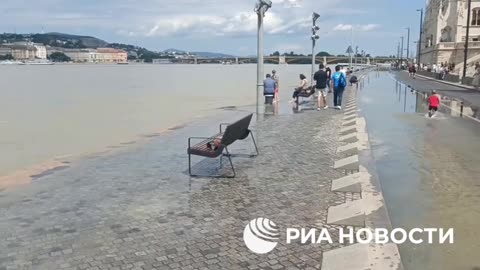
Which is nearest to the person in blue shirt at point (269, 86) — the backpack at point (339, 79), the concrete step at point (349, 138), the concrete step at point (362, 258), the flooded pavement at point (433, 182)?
the backpack at point (339, 79)

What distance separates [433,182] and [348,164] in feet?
4.57

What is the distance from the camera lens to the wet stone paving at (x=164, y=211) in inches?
196

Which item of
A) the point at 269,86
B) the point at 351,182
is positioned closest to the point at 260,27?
the point at 269,86

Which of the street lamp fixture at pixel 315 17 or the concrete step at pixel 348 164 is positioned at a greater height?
the street lamp fixture at pixel 315 17

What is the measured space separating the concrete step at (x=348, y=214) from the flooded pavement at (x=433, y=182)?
503mm

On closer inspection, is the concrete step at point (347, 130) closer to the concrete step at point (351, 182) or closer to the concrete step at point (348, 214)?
the concrete step at point (351, 182)

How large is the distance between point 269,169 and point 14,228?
428cm

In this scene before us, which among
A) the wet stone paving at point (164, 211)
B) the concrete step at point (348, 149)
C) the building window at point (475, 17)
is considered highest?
the building window at point (475, 17)

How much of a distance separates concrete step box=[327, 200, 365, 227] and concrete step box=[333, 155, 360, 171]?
7.21 feet

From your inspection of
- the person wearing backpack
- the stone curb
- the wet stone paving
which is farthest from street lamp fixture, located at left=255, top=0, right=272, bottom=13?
the stone curb

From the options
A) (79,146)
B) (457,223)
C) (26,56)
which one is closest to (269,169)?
(457,223)

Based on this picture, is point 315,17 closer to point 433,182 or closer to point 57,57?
point 433,182

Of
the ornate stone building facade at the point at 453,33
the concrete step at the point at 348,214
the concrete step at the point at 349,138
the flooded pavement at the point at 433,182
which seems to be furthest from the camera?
the ornate stone building facade at the point at 453,33

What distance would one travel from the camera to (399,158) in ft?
34.1
